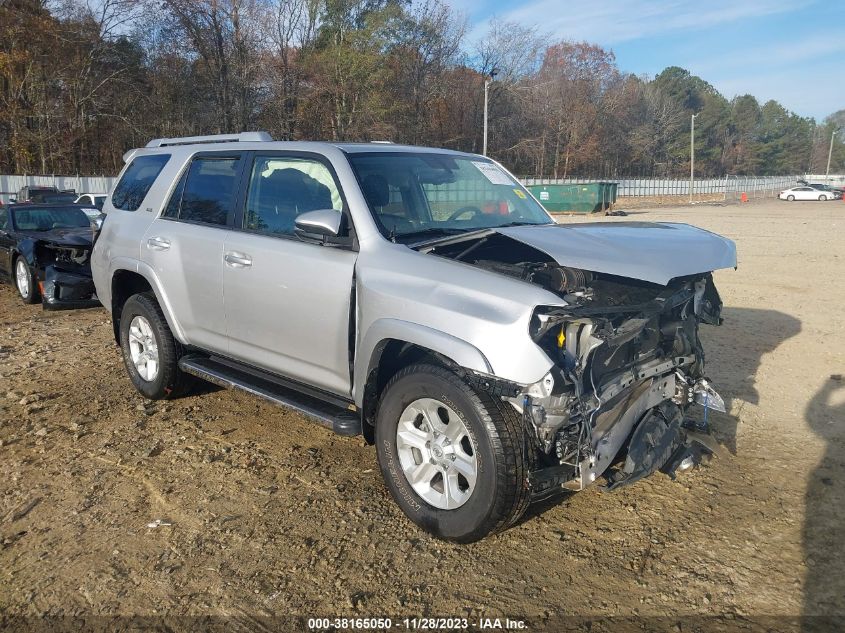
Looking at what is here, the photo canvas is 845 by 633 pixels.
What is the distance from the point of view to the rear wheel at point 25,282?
9836mm

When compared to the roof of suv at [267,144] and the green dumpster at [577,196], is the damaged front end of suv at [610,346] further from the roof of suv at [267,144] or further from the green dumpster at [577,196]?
the green dumpster at [577,196]

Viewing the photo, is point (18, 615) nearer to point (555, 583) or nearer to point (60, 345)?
point (555, 583)

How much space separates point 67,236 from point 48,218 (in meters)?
1.66

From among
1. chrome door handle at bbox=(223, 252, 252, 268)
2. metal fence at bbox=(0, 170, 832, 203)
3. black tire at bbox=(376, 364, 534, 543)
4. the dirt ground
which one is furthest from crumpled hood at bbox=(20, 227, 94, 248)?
metal fence at bbox=(0, 170, 832, 203)

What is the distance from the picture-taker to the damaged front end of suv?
312cm

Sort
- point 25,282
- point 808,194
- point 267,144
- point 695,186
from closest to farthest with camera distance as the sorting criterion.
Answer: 1. point 267,144
2. point 25,282
3. point 808,194
4. point 695,186

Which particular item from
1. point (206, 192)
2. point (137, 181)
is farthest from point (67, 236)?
point (206, 192)

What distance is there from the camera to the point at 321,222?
3.64m

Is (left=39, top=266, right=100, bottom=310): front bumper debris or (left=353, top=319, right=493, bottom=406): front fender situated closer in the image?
(left=353, top=319, right=493, bottom=406): front fender

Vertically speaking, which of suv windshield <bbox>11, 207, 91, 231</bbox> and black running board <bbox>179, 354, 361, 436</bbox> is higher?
suv windshield <bbox>11, 207, 91, 231</bbox>

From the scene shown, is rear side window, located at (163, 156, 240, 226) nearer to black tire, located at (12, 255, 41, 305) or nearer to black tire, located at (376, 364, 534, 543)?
black tire, located at (376, 364, 534, 543)

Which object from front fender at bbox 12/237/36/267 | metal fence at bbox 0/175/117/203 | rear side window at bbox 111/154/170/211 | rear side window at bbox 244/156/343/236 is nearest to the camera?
rear side window at bbox 244/156/343/236

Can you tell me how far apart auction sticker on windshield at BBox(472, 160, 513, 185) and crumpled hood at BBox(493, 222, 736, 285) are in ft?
3.05

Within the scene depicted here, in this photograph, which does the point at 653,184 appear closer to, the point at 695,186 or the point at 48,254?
the point at 695,186
